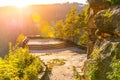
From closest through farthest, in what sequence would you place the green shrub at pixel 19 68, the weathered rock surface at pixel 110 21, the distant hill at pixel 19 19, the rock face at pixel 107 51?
the rock face at pixel 107 51 < the weathered rock surface at pixel 110 21 < the green shrub at pixel 19 68 < the distant hill at pixel 19 19

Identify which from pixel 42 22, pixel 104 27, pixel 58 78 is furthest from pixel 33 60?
pixel 42 22

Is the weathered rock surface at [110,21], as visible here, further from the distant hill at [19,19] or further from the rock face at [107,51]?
the distant hill at [19,19]

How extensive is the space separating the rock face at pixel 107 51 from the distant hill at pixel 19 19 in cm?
7477

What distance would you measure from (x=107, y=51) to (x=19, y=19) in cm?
7988

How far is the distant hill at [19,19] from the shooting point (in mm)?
84000

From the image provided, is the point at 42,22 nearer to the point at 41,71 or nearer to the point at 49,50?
the point at 49,50

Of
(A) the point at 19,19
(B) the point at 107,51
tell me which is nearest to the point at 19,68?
(B) the point at 107,51

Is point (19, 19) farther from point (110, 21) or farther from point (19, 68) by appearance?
point (110, 21)

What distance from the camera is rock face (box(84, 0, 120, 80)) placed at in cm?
718

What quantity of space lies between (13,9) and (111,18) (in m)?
76.7

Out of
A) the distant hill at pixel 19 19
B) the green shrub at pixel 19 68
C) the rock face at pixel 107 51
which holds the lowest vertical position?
the distant hill at pixel 19 19

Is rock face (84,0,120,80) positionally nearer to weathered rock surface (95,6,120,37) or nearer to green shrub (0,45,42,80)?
weathered rock surface (95,6,120,37)

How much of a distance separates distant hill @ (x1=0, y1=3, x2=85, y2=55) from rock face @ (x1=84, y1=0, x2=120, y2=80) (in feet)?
245

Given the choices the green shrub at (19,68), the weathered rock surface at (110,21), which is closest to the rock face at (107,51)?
the weathered rock surface at (110,21)
